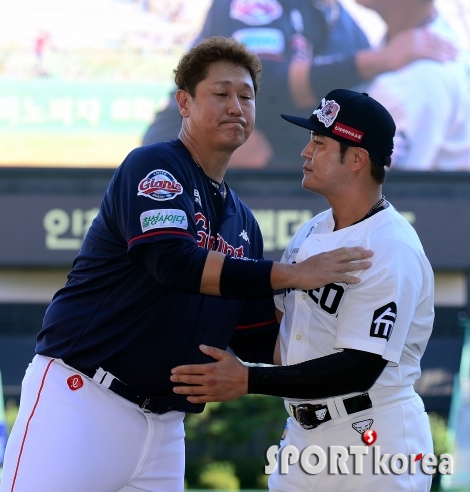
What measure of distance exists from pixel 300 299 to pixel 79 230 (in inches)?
673

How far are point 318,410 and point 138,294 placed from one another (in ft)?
2.94

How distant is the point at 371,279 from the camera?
332cm

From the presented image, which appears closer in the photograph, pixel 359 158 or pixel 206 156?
pixel 359 158

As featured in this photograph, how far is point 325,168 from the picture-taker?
3.57m

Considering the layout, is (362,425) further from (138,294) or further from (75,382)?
(75,382)

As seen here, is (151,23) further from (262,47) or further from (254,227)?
(254,227)

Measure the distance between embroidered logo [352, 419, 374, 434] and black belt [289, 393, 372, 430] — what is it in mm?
51

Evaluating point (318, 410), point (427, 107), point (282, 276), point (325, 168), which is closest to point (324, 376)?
point (318, 410)

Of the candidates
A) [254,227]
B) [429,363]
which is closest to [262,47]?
[429,363]

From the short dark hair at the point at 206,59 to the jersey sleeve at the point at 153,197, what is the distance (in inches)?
17.3

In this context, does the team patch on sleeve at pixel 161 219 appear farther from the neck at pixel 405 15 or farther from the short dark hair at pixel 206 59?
the neck at pixel 405 15

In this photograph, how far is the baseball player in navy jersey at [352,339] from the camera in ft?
10.9

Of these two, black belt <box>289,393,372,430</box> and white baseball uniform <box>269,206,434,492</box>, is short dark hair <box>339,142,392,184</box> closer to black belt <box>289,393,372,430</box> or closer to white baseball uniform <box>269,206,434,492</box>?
white baseball uniform <box>269,206,434,492</box>

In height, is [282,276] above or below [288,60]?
below
